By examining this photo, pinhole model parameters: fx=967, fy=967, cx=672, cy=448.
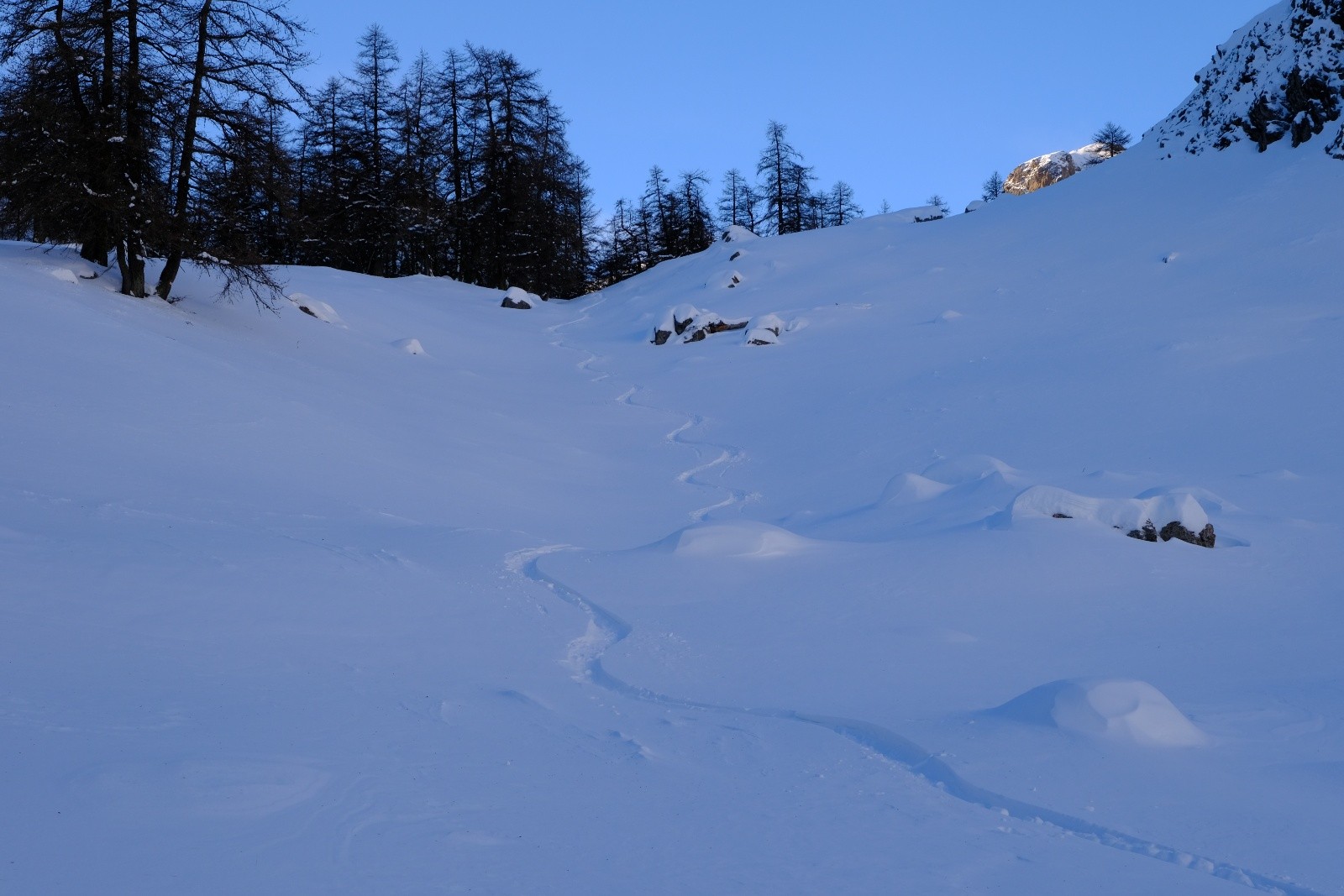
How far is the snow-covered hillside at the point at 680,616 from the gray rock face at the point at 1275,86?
4.90 m

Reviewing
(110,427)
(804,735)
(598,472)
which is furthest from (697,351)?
(804,735)

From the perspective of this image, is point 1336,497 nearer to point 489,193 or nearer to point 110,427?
point 110,427

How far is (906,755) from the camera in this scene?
453cm

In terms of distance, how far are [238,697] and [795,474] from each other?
8.21m

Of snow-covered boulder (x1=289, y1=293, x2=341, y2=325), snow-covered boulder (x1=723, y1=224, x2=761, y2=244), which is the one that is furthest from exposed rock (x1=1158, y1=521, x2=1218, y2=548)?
snow-covered boulder (x1=723, y1=224, x2=761, y2=244)

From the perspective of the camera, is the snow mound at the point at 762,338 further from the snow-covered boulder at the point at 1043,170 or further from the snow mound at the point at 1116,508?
the snow-covered boulder at the point at 1043,170

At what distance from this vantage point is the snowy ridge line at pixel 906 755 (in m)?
3.50

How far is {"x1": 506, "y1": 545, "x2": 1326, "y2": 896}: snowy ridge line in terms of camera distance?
350 cm

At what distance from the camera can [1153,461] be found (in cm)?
1050

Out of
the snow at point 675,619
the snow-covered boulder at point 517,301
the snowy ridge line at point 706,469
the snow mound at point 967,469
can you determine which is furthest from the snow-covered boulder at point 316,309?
the snow mound at point 967,469

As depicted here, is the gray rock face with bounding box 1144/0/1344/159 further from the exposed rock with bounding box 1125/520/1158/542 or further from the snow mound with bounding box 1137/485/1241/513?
the exposed rock with bounding box 1125/520/1158/542

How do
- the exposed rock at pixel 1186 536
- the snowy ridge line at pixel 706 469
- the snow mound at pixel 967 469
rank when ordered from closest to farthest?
1. the exposed rock at pixel 1186 536
2. the snow mound at pixel 967 469
3. the snowy ridge line at pixel 706 469

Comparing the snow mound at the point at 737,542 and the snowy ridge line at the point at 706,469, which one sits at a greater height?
the snowy ridge line at the point at 706,469

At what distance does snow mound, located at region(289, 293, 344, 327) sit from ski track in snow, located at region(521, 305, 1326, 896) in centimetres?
1254
